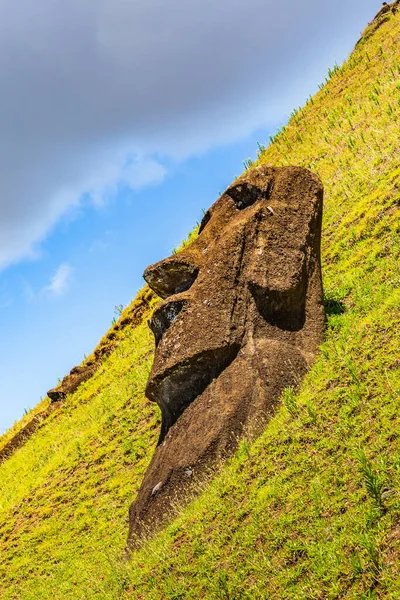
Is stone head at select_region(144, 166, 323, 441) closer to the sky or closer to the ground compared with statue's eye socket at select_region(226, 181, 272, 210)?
closer to the ground

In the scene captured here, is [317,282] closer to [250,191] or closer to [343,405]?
[250,191]

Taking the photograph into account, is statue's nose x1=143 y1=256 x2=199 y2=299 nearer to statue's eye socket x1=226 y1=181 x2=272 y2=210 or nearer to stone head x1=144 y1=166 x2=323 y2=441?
stone head x1=144 y1=166 x2=323 y2=441

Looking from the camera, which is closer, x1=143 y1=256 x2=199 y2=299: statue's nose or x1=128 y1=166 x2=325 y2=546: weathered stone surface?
x1=128 y1=166 x2=325 y2=546: weathered stone surface

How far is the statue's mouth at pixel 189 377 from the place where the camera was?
14312 mm

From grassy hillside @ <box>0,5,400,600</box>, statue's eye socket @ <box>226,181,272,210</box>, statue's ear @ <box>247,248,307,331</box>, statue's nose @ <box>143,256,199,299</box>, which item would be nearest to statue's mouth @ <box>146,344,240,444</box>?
statue's ear @ <box>247,248,307,331</box>

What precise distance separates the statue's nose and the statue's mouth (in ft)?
9.25

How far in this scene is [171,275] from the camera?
16750 millimetres

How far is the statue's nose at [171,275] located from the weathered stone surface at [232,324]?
0.09ft

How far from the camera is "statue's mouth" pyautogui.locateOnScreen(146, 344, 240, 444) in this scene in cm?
1431

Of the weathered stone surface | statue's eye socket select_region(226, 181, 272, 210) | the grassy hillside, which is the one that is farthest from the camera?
statue's eye socket select_region(226, 181, 272, 210)

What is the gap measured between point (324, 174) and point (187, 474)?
20152 mm

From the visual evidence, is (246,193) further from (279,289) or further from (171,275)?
(279,289)

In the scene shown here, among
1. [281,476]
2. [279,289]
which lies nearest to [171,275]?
[279,289]

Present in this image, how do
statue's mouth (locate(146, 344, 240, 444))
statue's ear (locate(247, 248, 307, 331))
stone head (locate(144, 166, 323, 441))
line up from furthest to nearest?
statue's ear (locate(247, 248, 307, 331)), stone head (locate(144, 166, 323, 441)), statue's mouth (locate(146, 344, 240, 444))
